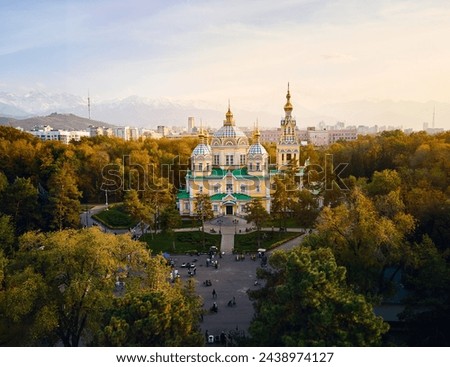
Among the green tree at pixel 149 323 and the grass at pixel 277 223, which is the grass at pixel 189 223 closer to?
the grass at pixel 277 223

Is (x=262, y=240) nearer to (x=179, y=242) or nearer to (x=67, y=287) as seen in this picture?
(x=179, y=242)

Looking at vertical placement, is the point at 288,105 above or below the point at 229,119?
above

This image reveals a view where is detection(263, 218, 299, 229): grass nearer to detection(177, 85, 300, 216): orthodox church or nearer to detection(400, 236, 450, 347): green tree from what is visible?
detection(177, 85, 300, 216): orthodox church

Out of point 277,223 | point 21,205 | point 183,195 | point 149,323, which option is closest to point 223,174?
point 183,195

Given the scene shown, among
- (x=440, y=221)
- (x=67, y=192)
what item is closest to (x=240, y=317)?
(x=440, y=221)

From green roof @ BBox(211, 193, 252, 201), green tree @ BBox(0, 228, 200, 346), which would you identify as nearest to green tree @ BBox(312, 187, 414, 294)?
green tree @ BBox(0, 228, 200, 346)

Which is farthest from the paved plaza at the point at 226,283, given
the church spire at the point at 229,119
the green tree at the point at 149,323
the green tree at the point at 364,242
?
the church spire at the point at 229,119
